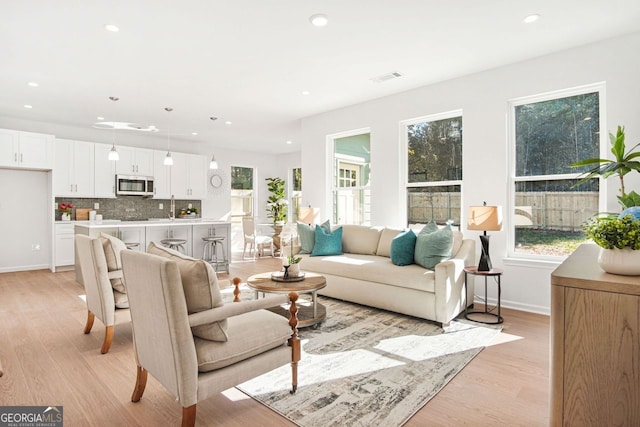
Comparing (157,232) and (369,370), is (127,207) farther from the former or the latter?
(369,370)

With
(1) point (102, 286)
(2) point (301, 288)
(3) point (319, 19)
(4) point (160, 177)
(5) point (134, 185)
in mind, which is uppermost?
(3) point (319, 19)

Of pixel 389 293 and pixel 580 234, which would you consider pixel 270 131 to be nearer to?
pixel 389 293

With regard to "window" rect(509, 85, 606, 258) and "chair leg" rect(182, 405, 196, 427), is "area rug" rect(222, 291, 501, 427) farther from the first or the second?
"window" rect(509, 85, 606, 258)

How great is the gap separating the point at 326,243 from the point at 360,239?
501 mm

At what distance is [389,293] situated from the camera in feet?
12.5

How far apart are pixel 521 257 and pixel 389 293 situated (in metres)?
1.68

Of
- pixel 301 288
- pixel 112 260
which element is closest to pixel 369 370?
pixel 301 288

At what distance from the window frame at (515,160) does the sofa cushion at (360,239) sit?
1.60 m

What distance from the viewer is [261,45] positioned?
3.58m

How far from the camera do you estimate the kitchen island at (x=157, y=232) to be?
208 inches

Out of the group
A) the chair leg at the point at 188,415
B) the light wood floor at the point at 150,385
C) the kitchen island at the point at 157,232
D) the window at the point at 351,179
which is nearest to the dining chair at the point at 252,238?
the kitchen island at the point at 157,232

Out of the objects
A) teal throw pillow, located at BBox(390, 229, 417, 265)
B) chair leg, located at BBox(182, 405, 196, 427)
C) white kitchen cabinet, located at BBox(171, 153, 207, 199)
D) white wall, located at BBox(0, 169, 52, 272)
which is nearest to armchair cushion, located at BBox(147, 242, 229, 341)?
chair leg, located at BBox(182, 405, 196, 427)

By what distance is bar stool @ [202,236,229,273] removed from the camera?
6.30 metres

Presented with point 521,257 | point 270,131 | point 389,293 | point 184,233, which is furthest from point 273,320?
point 270,131
